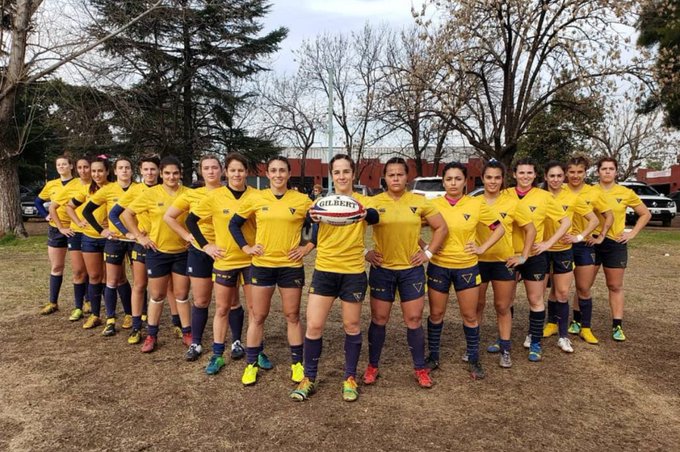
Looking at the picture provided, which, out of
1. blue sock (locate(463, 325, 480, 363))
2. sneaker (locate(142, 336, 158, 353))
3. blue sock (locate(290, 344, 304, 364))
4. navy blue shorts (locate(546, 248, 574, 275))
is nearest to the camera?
blue sock (locate(290, 344, 304, 364))

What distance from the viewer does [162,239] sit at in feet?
16.3

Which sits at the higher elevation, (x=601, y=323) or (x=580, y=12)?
(x=580, y=12)

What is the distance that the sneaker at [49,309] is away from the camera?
6.51 metres

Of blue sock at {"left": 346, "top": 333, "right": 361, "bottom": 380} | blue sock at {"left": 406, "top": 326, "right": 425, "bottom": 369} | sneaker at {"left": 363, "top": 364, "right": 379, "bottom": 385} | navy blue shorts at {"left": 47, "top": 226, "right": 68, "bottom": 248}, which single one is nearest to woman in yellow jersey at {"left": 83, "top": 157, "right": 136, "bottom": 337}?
navy blue shorts at {"left": 47, "top": 226, "right": 68, "bottom": 248}

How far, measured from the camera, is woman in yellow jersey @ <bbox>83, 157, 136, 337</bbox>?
18.4 ft

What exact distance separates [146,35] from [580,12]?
17803 mm

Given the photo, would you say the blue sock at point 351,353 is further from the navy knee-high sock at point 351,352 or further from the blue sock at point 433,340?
the blue sock at point 433,340

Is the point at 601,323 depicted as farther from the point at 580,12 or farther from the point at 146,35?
the point at 146,35

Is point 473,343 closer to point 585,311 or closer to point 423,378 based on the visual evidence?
point 423,378

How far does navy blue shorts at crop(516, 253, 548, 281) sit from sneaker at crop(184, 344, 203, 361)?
11.4 feet

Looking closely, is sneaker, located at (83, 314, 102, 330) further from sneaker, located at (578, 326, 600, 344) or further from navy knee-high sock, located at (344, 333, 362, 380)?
sneaker, located at (578, 326, 600, 344)

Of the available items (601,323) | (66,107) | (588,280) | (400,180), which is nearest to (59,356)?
(400,180)

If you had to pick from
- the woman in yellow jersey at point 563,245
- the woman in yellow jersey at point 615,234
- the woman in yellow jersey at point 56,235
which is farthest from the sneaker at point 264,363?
the woman in yellow jersey at point 615,234

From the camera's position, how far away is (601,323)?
6.36m
